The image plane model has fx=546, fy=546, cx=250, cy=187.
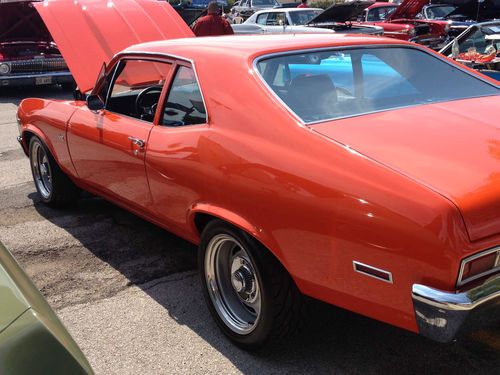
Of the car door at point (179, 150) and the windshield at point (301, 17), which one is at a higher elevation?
the car door at point (179, 150)

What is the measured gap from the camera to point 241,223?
2.60 m

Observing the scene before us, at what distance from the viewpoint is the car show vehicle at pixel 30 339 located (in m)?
1.27

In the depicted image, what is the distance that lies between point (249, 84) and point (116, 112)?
1.49 m

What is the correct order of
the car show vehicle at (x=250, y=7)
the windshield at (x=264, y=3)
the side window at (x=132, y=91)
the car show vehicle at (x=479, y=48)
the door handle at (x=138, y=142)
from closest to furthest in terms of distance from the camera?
the door handle at (x=138, y=142) → the side window at (x=132, y=91) → the car show vehicle at (x=479, y=48) → the car show vehicle at (x=250, y=7) → the windshield at (x=264, y=3)

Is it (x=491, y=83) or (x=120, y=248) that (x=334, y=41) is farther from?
(x=120, y=248)

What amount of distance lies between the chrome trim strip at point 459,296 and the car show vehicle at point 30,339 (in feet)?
3.88

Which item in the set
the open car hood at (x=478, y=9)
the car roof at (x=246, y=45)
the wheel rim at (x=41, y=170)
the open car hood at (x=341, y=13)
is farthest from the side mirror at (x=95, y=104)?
the open car hood at (x=478, y=9)

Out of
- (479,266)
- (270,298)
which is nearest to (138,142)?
(270,298)

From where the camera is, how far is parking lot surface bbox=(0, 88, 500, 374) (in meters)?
2.75

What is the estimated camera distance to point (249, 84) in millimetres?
Answer: 2799

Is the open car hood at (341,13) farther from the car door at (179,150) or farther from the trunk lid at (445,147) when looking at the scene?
the trunk lid at (445,147)

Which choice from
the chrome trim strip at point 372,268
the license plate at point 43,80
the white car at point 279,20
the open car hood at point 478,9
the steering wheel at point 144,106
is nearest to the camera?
the chrome trim strip at point 372,268

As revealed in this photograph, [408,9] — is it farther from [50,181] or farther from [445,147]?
[445,147]

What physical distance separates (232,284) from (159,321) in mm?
563
